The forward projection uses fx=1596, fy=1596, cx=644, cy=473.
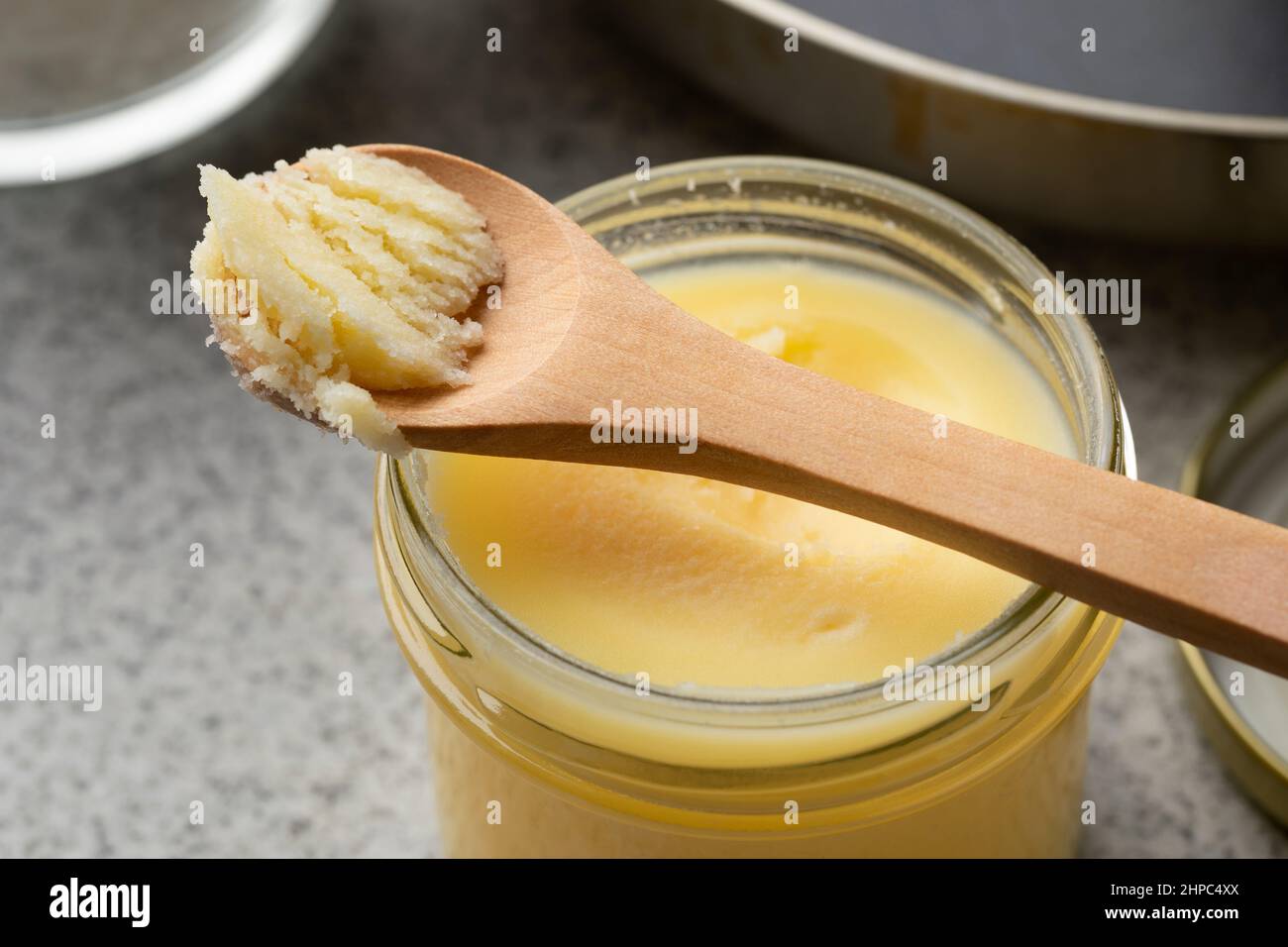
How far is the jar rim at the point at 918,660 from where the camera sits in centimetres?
63

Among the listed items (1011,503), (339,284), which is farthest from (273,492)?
(1011,503)

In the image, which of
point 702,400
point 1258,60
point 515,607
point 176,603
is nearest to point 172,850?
point 176,603

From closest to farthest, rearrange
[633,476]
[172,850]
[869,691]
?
[869,691], [633,476], [172,850]

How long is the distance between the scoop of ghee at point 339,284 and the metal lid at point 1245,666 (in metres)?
0.49

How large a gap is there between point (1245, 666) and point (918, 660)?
0.99ft

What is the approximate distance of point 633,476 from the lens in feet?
2.40

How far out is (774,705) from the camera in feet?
2.05

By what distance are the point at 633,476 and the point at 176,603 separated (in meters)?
0.43

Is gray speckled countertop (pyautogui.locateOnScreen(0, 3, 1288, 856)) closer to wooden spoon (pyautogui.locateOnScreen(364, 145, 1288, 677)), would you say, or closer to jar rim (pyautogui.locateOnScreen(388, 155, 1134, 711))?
jar rim (pyautogui.locateOnScreen(388, 155, 1134, 711))

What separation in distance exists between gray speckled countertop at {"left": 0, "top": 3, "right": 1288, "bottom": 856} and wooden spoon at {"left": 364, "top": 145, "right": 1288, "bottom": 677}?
0.38 m

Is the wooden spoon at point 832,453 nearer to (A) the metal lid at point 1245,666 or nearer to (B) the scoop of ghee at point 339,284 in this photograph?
(B) the scoop of ghee at point 339,284

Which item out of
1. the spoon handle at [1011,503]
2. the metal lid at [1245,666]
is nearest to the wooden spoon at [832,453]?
the spoon handle at [1011,503]

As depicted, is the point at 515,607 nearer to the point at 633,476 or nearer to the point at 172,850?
the point at 633,476

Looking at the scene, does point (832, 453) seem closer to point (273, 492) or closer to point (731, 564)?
point (731, 564)
